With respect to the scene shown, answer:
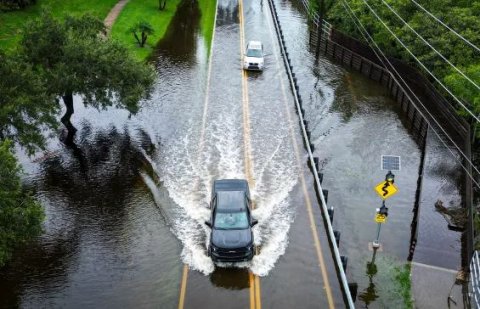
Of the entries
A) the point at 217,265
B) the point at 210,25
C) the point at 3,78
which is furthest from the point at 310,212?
the point at 210,25

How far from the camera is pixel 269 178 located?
2550cm

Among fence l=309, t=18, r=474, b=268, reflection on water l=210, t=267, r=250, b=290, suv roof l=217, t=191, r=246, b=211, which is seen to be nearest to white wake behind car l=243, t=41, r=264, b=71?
fence l=309, t=18, r=474, b=268

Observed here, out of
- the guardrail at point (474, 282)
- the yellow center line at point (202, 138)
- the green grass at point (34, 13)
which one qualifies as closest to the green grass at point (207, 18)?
the yellow center line at point (202, 138)

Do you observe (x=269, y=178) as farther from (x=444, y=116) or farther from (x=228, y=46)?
(x=228, y=46)

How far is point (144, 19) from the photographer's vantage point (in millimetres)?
48156

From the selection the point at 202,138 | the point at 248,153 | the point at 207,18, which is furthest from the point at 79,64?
the point at 207,18

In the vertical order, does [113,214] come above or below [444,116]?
below

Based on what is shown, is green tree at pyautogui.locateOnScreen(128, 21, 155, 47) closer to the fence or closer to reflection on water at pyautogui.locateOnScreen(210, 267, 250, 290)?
the fence

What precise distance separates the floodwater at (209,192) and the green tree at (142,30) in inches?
143

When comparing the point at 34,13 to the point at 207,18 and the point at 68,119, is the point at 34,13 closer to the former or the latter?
the point at 207,18

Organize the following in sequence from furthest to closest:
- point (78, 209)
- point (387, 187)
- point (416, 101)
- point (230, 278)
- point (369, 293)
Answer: point (416, 101) → point (78, 209) → point (387, 187) → point (230, 278) → point (369, 293)

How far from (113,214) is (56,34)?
10.1 meters

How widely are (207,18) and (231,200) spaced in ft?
110

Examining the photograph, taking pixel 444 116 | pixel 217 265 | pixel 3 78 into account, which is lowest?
pixel 217 265
